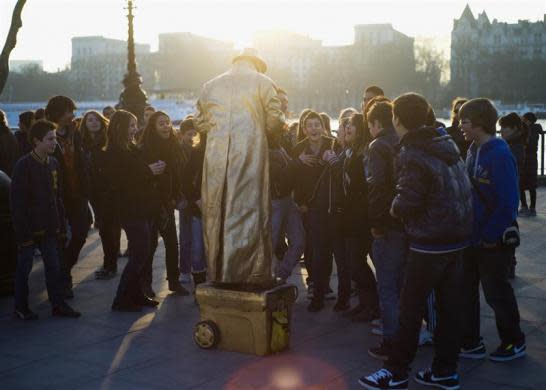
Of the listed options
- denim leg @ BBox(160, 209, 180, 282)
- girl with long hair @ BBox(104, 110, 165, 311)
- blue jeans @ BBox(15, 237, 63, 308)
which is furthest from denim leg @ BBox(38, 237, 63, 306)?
denim leg @ BBox(160, 209, 180, 282)

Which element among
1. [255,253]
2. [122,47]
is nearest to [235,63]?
[255,253]

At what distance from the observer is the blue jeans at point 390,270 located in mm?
5465

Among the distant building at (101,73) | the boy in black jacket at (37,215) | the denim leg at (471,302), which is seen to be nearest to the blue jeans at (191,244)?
the boy in black jacket at (37,215)

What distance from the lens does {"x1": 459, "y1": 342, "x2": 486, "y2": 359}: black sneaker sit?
219 inches

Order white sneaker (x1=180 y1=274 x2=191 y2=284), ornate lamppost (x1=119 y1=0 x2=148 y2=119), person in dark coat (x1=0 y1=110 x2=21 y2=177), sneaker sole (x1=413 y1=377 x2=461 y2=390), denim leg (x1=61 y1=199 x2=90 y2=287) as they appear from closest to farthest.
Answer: sneaker sole (x1=413 y1=377 x2=461 y2=390) → denim leg (x1=61 y1=199 x2=90 y2=287) → white sneaker (x1=180 y1=274 x2=191 y2=284) → person in dark coat (x1=0 y1=110 x2=21 y2=177) → ornate lamppost (x1=119 y1=0 x2=148 y2=119)

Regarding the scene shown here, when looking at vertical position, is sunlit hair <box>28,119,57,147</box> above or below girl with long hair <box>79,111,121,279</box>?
above

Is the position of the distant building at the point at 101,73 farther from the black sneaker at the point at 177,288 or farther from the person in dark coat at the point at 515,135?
the black sneaker at the point at 177,288

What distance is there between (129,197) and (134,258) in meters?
0.55

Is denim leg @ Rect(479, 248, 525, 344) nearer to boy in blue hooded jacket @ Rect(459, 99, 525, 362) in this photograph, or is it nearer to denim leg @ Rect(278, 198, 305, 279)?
boy in blue hooded jacket @ Rect(459, 99, 525, 362)

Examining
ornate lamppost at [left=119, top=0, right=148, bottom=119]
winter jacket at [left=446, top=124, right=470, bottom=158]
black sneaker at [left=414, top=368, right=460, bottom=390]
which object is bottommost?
black sneaker at [left=414, top=368, right=460, bottom=390]

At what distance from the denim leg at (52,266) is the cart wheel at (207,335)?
1666mm

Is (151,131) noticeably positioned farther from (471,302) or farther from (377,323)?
(471,302)

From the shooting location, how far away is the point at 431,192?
15.2 feet

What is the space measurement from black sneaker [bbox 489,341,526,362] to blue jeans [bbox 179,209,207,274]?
3.38 metres
